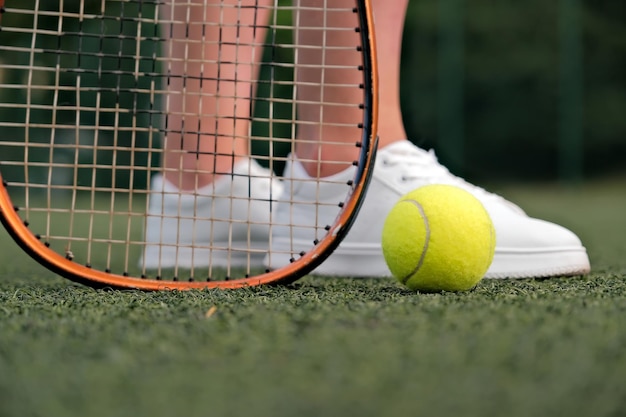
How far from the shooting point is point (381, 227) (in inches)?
56.7

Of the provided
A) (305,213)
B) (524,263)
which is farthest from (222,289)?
(524,263)

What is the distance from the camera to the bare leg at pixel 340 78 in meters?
1.42

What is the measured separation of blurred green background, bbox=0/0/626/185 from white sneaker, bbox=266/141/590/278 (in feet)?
15.9

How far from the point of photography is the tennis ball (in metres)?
1.14

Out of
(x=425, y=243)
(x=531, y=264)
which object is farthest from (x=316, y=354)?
(x=531, y=264)

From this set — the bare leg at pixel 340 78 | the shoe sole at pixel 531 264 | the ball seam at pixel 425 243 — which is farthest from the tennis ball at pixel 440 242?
the bare leg at pixel 340 78

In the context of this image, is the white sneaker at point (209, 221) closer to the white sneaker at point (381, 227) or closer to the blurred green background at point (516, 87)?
the white sneaker at point (381, 227)

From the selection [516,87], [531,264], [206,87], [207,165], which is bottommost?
[531,264]

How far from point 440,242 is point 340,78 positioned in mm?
402

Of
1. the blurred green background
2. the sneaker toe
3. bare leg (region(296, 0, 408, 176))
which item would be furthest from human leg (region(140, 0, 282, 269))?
the blurred green background

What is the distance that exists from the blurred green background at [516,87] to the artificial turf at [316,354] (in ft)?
17.6

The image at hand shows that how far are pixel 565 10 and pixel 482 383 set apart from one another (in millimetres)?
6661

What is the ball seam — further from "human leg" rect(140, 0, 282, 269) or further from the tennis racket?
"human leg" rect(140, 0, 282, 269)

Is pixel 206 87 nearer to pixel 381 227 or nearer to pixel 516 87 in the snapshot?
pixel 381 227
